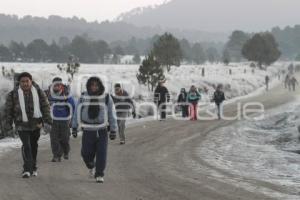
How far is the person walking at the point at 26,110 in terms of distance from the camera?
9633 millimetres

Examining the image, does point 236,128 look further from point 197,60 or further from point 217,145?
point 197,60

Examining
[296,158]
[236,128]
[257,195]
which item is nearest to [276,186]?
[257,195]

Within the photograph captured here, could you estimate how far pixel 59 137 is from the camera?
1255cm

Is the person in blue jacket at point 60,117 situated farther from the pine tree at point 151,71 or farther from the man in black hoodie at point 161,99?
the pine tree at point 151,71

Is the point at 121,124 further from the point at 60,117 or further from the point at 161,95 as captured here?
the point at 161,95

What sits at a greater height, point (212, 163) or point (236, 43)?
point (236, 43)

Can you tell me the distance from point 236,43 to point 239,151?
13319cm

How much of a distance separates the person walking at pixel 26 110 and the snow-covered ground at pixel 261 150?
3912 millimetres

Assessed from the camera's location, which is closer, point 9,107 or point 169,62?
point 9,107

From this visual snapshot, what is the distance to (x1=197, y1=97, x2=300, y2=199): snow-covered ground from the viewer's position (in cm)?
1083

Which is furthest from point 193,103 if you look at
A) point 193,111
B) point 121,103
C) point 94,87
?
point 94,87

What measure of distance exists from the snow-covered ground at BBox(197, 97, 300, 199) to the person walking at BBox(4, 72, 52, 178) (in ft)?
12.8

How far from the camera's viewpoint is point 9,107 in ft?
31.7

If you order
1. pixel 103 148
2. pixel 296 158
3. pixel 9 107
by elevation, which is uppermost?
pixel 9 107
